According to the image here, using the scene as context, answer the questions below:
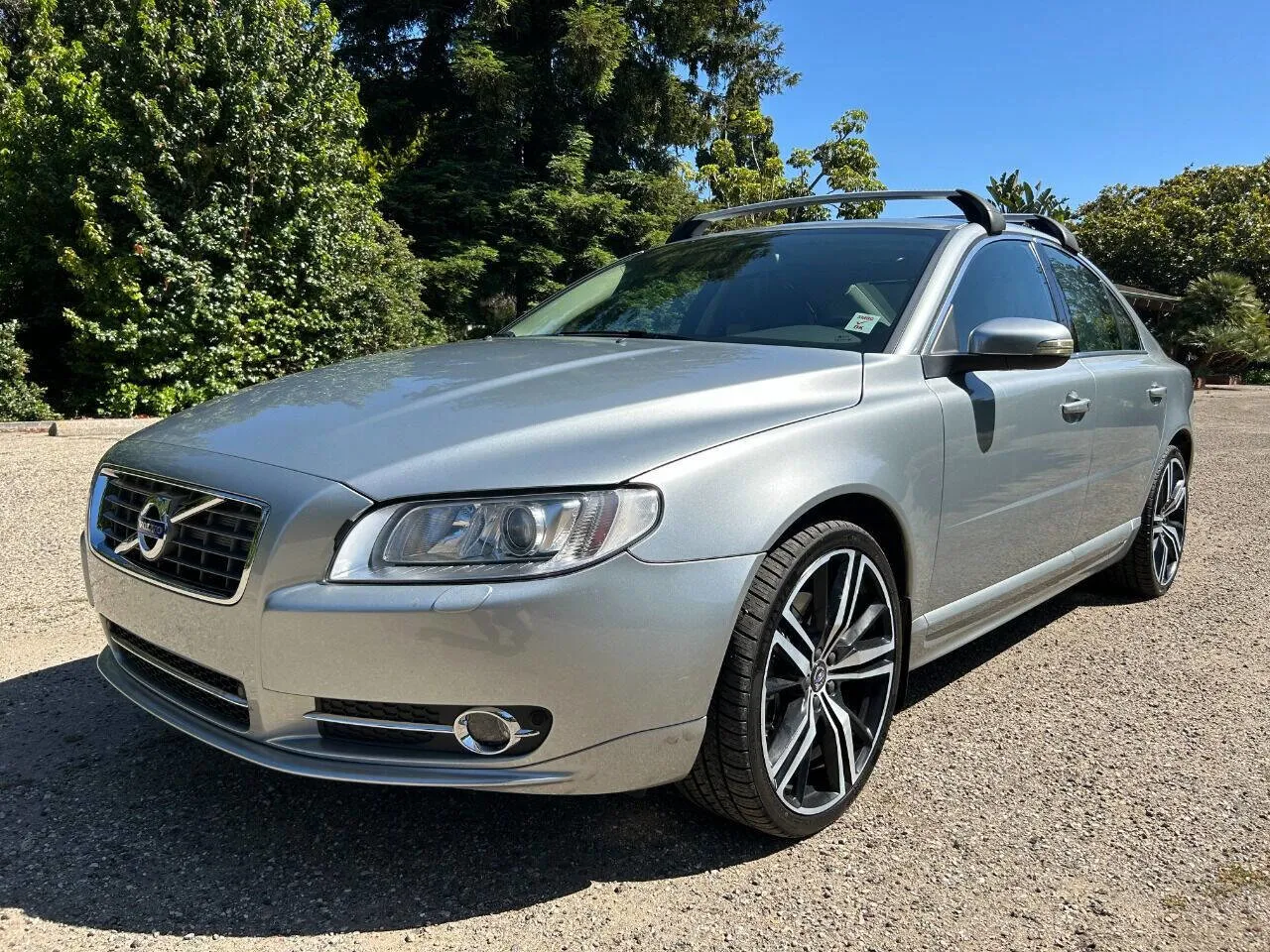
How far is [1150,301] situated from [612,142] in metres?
15.8

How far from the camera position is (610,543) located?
6.63 ft

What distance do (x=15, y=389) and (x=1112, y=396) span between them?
1229 cm

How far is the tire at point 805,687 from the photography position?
2.22 m

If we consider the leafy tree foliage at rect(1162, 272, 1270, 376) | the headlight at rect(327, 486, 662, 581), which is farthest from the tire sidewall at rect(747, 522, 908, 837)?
the leafy tree foliage at rect(1162, 272, 1270, 376)

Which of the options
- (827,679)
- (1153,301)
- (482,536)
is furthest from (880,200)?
(1153,301)

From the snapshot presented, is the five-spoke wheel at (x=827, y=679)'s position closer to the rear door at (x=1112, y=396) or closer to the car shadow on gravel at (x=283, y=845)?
the car shadow on gravel at (x=283, y=845)

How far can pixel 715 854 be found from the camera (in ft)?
7.86

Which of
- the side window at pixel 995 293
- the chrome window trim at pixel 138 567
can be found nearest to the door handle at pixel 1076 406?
the side window at pixel 995 293

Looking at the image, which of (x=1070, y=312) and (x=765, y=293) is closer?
(x=765, y=293)

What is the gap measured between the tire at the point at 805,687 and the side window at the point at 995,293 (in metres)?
0.87

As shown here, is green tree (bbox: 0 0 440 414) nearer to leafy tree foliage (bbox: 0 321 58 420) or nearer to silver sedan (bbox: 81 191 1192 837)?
leafy tree foliage (bbox: 0 321 58 420)

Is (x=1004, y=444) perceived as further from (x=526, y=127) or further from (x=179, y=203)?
(x=526, y=127)

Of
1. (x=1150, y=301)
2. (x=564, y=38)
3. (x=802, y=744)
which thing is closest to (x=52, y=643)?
(x=802, y=744)

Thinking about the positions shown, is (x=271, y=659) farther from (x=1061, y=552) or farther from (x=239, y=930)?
(x=1061, y=552)
